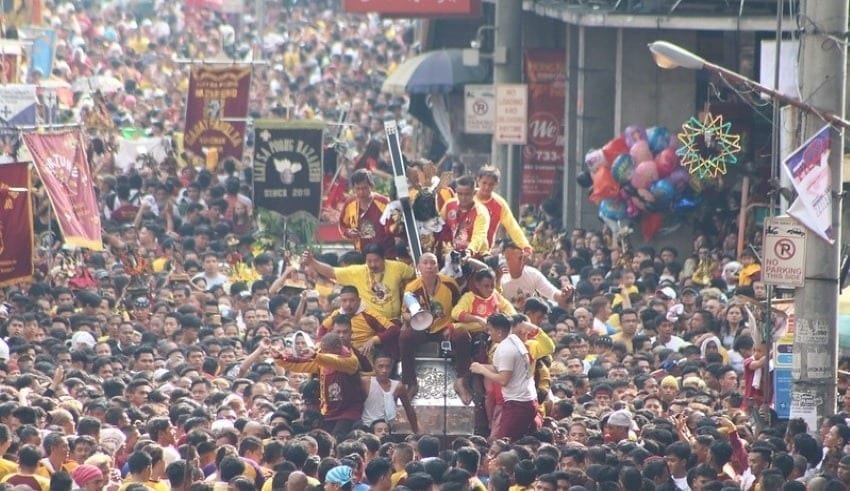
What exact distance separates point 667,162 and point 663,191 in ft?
1.14

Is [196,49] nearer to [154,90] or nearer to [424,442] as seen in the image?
[154,90]

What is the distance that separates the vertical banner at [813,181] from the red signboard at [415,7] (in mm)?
16127

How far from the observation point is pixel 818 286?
17.4 metres

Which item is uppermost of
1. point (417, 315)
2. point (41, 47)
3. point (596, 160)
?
point (41, 47)

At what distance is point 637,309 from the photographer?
77.1 ft

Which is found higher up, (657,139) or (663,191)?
(657,139)

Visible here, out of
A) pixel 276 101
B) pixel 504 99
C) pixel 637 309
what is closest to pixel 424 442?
pixel 637 309

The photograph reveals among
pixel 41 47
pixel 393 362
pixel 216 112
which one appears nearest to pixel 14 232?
pixel 393 362

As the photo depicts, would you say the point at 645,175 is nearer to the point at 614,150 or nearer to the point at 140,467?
the point at 614,150

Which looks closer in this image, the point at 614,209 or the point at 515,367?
the point at 515,367

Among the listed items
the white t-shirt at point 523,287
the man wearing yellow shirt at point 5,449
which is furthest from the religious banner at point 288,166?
the man wearing yellow shirt at point 5,449

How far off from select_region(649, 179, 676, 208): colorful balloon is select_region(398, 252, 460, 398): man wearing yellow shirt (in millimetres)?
9995

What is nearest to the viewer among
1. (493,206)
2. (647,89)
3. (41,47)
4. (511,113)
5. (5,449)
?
(5,449)

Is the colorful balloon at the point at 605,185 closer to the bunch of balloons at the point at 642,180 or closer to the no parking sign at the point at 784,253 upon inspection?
the bunch of balloons at the point at 642,180
